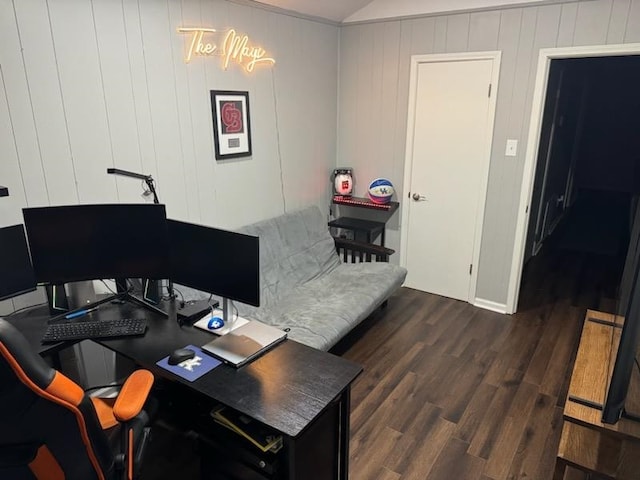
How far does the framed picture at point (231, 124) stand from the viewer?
3.12m

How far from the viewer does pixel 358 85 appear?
4.22 m

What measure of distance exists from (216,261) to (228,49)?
1781 mm

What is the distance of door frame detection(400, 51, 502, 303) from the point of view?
140 inches

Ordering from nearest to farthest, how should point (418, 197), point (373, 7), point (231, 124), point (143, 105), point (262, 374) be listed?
point (262, 374) < point (143, 105) < point (231, 124) < point (373, 7) < point (418, 197)

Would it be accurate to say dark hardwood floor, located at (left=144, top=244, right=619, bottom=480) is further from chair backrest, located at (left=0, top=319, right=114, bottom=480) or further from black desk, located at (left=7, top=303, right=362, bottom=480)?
chair backrest, located at (left=0, top=319, right=114, bottom=480)

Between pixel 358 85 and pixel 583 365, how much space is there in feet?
10.3

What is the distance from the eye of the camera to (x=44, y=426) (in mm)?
1261

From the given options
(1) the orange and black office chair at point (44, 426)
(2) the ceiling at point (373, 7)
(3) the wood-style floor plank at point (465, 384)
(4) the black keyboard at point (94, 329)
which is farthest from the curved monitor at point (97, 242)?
(2) the ceiling at point (373, 7)

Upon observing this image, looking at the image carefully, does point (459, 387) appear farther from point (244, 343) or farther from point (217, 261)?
point (217, 261)

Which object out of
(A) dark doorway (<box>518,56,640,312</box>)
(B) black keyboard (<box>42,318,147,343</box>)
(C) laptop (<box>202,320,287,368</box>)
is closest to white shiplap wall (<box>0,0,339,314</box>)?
(B) black keyboard (<box>42,318,147,343</box>)

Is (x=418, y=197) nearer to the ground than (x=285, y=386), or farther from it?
farther from it

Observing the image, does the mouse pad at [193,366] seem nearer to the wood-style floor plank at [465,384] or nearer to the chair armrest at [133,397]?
the chair armrest at [133,397]

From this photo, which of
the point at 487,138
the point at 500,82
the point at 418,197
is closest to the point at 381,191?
the point at 418,197

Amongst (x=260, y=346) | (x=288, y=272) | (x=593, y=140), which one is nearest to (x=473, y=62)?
(x=288, y=272)
